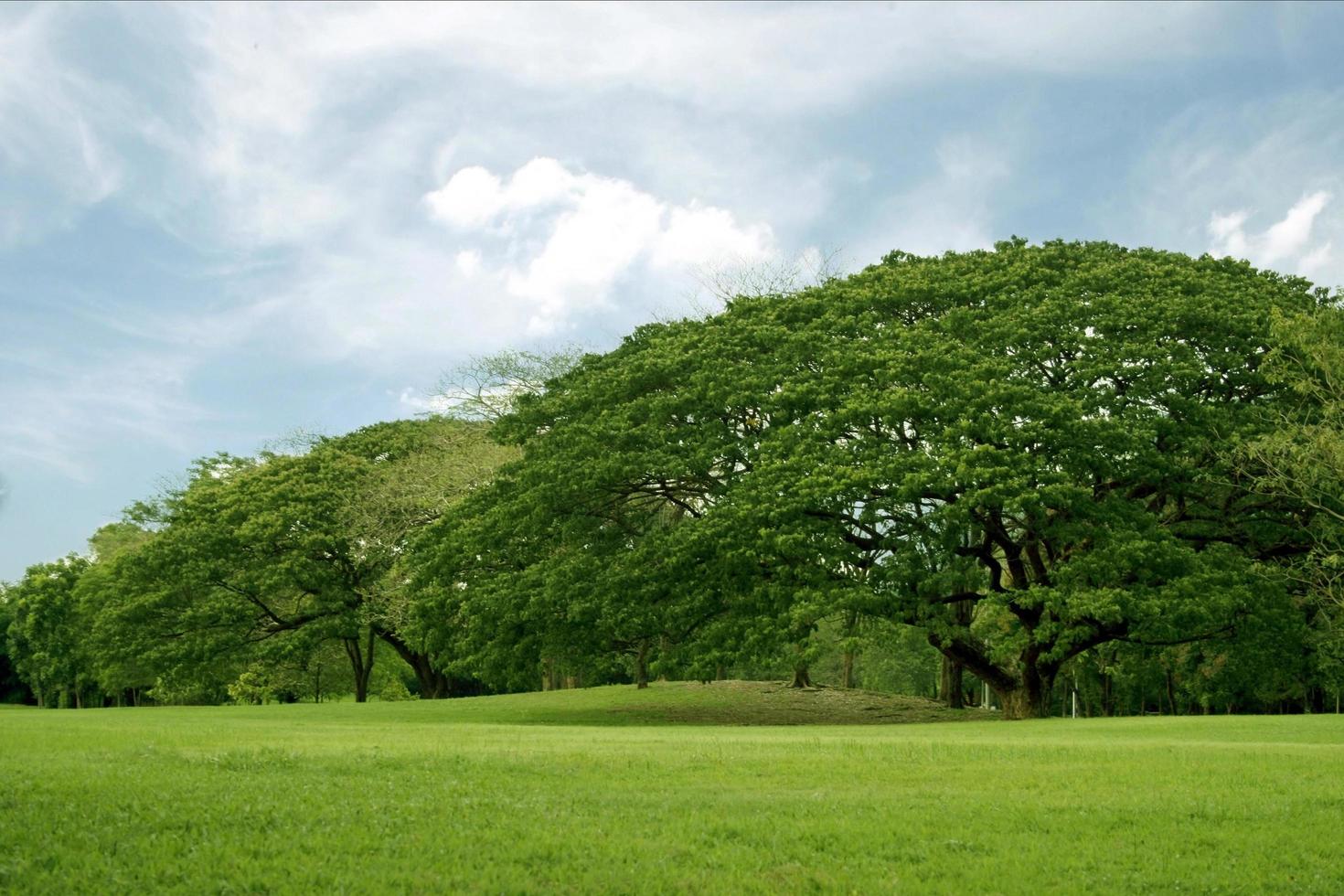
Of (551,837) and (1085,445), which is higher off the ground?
(1085,445)

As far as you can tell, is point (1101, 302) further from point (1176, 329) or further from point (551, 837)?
point (551, 837)

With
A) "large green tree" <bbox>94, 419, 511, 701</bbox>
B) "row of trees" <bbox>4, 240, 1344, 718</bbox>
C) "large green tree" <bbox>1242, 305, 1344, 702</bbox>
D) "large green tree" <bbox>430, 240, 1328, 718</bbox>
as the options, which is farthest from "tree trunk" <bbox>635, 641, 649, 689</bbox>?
"large green tree" <bbox>1242, 305, 1344, 702</bbox>

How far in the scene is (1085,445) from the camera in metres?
28.0

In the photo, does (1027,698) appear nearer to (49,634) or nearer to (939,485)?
(939,485)

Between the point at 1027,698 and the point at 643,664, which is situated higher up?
the point at 643,664

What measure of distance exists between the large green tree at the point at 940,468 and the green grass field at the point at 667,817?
10.8 meters

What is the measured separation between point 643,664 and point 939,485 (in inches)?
562

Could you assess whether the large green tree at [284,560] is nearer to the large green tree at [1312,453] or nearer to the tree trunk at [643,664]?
the tree trunk at [643,664]

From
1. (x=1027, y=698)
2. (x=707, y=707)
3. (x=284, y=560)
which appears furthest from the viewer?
(x=284, y=560)

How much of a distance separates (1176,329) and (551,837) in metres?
26.5

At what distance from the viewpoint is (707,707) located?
3716cm

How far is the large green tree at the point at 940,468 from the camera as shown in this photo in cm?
2783

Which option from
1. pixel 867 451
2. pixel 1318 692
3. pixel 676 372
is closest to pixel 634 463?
pixel 676 372

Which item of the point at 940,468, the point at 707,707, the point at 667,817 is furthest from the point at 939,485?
the point at 667,817
